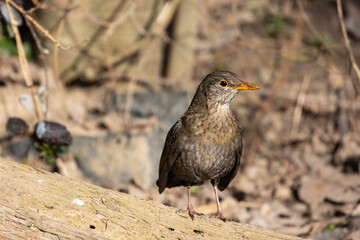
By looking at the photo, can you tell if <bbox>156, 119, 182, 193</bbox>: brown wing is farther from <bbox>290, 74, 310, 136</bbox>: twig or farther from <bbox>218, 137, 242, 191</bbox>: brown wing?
<bbox>290, 74, 310, 136</bbox>: twig

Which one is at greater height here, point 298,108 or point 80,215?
point 298,108

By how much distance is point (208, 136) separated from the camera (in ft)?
12.9

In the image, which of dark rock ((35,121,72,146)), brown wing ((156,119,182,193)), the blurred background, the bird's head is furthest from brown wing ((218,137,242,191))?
dark rock ((35,121,72,146))

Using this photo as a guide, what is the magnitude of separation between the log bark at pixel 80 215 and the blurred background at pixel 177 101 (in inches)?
54.3

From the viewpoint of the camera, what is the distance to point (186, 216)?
139 inches

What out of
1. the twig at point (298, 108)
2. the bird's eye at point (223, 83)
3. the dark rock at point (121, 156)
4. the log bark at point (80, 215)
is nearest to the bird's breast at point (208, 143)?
the bird's eye at point (223, 83)

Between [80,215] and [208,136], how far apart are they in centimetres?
136

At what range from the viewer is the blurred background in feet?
17.4

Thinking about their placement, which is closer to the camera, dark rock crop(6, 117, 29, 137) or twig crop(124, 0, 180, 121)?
dark rock crop(6, 117, 29, 137)

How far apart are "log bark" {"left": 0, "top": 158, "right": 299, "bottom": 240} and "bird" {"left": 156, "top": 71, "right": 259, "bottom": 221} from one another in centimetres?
52

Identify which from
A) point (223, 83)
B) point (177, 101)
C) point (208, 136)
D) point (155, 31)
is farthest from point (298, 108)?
Answer: point (208, 136)

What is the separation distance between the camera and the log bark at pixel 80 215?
2992 mm

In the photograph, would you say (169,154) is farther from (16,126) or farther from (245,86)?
(16,126)

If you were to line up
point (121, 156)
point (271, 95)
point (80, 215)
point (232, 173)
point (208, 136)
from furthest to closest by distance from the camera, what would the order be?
point (271, 95) < point (121, 156) < point (232, 173) < point (208, 136) < point (80, 215)
